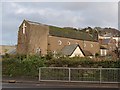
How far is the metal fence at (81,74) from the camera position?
18156 millimetres

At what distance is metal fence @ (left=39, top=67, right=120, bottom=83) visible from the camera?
18156 mm

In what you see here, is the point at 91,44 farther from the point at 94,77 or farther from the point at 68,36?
the point at 94,77

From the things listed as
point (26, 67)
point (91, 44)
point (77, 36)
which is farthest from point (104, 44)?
point (26, 67)

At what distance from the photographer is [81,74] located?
19.1 meters

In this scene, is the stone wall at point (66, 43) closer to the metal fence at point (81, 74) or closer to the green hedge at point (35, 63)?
the green hedge at point (35, 63)

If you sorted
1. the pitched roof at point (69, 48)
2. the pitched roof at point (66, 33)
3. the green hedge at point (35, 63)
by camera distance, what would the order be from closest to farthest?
1. the green hedge at point (35, 63)
2. the pitched roof at point (69, 48)
3. the pitched roof at point (66, 33)

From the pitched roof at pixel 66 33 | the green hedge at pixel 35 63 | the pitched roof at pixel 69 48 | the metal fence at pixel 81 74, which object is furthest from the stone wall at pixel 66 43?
the metal fence at pixel 81 74

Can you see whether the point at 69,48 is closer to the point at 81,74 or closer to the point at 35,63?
the point at 35,63

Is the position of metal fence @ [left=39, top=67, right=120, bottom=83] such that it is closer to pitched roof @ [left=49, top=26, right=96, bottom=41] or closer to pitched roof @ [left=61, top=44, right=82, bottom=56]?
pitched roof @ [left=61, top=44, right=82, bottom=56]

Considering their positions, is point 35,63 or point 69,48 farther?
point 69,48

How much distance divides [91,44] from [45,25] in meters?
22.9

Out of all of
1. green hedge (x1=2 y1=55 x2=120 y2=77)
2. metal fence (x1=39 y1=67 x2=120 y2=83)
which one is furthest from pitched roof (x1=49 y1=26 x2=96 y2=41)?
metal fence (x1=39 y1=67 x2=120 y2=83)

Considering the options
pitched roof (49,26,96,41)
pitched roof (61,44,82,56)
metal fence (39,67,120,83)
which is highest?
pitched roof (49,26,96,41)

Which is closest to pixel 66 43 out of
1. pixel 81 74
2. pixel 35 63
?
pixel 35 63
